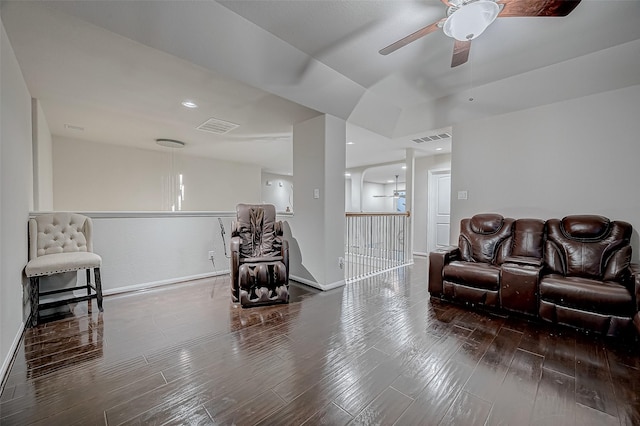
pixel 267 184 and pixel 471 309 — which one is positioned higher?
pixel 267 184

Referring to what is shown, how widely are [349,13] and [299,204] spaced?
7.79 ft

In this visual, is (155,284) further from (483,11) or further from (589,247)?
(589,247)

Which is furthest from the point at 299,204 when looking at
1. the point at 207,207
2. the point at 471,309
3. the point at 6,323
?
the point at 207,207

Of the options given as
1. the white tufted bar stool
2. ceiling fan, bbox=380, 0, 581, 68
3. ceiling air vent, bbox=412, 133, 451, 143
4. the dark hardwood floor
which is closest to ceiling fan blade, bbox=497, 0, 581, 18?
ceiling fan, bbox=380, 0, 581, 68

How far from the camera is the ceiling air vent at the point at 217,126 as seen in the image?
405 centimetres

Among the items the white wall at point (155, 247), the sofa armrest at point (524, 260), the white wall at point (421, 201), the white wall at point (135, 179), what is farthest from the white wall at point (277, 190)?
the sofa armrest at point (524, 260)

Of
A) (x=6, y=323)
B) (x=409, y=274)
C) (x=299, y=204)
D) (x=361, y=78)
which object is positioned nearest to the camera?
(x=6, y=323)

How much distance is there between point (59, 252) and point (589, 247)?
219 inches

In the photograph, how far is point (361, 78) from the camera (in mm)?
3219

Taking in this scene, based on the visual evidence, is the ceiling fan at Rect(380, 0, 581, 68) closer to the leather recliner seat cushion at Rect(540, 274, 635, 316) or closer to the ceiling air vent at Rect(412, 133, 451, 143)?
the leather recliner seat cushion at Rect(540, 274, 635, 316)

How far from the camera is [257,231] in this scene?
364cm

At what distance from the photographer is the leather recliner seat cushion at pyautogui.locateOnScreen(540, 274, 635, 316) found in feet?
7.16

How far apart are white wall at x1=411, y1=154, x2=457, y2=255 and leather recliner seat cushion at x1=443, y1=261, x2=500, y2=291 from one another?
10.8ft

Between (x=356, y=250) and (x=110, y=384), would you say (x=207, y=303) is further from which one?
(x=356, y=250)
